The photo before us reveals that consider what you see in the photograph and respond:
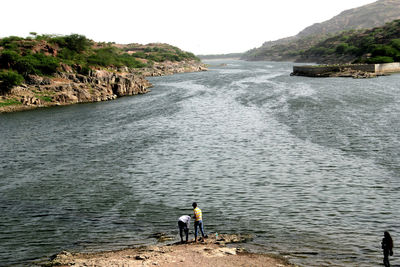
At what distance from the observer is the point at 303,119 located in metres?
65.1

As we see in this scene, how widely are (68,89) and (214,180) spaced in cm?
8060

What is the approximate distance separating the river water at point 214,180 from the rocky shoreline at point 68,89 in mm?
21985

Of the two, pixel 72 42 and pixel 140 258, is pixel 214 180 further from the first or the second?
pixel 72 42

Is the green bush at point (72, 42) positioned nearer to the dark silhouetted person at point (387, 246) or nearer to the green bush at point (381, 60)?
the green bush at point (381, 60)

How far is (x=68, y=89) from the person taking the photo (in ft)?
343

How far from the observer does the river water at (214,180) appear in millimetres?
24328

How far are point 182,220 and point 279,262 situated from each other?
6.32 meters

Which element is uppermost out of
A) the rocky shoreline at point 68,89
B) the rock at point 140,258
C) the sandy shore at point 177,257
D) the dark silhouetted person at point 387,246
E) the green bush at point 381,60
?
the green bush at point 381,60

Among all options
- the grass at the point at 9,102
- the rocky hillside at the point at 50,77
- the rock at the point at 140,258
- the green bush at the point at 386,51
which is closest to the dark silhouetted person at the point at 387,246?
the rock at the point at 140,258

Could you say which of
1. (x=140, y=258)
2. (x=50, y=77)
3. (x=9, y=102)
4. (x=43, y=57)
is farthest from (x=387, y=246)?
(x=43, y=57)

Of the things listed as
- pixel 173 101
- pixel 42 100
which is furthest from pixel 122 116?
pixel 42 100

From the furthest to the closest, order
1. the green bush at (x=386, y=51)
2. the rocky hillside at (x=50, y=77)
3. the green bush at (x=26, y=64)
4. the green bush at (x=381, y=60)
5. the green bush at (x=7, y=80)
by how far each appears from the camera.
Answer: the green bush at (x=386, y=51) → the green bush at (x=381, y=60) → the green bush at (x=26, y=64) → the rocky hillside at (x=50, y=77) → the green bush at (x=7, y=80)

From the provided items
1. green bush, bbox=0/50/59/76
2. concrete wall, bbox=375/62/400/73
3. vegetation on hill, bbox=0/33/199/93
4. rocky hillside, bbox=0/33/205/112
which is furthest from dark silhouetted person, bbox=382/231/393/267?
concrete wall, bbox=375/62/400/73

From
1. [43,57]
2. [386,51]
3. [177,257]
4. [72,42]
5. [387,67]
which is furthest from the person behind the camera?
[386,51]
